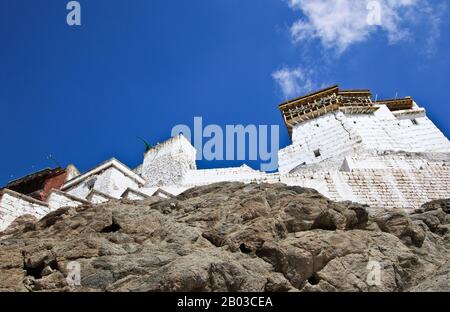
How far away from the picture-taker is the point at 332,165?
30.5 meters

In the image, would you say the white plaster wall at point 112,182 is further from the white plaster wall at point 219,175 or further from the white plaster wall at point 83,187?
the white plaster wall at point 219,175

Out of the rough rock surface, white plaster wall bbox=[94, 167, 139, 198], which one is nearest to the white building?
white plaster wall bbox=[94, 167, 139, 198]

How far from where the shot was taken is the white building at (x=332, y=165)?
23156 millimetres

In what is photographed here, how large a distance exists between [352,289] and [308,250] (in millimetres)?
1263

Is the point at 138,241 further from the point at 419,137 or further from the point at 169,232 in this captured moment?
the point at 419,137

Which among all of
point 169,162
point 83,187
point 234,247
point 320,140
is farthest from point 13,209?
point 320,140

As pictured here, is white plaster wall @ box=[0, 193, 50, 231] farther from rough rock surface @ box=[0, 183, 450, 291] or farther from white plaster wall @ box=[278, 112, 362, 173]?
white plaster wall @ box=[278, 112, 362, 173]

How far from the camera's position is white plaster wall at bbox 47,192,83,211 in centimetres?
2008

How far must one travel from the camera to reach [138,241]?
12102 millimetres

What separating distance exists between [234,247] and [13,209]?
10.7 m

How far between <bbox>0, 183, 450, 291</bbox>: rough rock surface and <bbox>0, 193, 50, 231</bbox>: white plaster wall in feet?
13.8

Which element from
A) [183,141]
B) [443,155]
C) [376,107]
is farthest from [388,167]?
[183,141]

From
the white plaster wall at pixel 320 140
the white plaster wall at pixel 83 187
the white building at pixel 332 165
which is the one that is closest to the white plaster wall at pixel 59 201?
the white building at pixel 332 165

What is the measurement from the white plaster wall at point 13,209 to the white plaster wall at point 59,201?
0.50 metres
